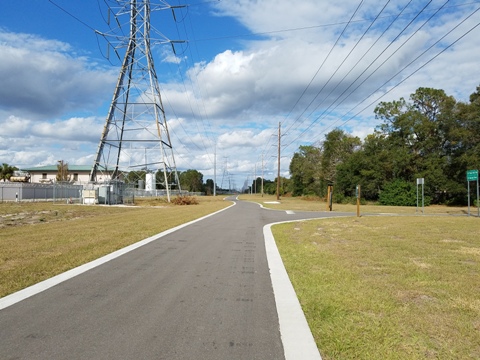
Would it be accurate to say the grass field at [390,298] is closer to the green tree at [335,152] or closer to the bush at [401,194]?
the bush at [401,194]

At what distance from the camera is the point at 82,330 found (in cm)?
446

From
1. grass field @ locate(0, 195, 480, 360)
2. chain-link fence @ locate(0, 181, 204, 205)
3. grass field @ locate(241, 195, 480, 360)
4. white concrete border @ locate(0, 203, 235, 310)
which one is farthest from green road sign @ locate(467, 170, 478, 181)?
chain-link fence @ locate(0, 181, 204, 205)

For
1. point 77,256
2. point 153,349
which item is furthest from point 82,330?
point 77,256

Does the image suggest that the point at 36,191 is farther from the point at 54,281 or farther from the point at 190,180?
the point at 190,180

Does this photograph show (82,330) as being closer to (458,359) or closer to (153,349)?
(153,349)

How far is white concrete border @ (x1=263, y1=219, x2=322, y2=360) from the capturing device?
400 cm

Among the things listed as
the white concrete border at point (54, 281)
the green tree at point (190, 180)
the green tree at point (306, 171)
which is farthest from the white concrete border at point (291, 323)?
the green tree at point (190, 180)

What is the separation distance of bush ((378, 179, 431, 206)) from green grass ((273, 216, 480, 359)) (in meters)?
46.3

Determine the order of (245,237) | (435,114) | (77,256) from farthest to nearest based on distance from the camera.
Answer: (435,114) < (245,237) < (77,256)

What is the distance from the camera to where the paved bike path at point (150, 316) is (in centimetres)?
399

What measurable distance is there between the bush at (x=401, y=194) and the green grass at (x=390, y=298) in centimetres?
4628

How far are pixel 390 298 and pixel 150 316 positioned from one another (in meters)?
3.41

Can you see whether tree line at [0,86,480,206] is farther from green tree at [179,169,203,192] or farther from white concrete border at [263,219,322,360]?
green tree at [179,169,203,192]

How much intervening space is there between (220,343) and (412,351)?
192 centimetres
